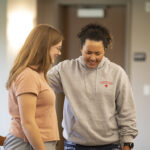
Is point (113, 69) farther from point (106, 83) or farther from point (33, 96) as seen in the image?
point (33, 96)

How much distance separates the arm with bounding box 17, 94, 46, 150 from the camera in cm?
154

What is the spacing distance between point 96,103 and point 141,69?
8.14 ft

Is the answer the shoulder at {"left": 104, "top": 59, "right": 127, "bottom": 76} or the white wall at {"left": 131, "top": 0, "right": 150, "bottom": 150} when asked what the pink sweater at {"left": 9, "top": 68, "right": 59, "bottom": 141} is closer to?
the shoulder at {"left": 104, "top": 59, "right": 127, "bottom": 76}

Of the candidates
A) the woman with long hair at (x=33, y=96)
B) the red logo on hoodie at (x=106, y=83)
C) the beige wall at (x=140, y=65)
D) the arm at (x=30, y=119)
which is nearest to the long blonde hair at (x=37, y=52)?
the woman with long hair at (x=33, y=96)

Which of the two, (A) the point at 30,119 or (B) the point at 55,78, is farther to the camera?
(B) the point at 55,78

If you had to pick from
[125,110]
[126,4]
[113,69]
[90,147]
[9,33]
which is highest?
[126,4]

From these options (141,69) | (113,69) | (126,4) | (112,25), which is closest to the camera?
(113,69)

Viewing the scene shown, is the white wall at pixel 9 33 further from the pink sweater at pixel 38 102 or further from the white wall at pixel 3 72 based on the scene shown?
the pink sweater at pixel 38 102

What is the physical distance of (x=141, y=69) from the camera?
433 centimetres

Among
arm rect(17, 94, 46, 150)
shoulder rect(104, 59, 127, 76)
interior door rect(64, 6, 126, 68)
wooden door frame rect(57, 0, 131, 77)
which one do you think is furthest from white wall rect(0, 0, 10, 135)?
arm rect(17, 94, 46, 150)

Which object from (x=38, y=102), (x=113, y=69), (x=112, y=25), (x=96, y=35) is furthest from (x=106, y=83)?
(x=112, y=25)

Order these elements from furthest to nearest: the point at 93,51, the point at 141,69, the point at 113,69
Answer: the point at 141,69 → the point at 113,69 → the point at 93,51

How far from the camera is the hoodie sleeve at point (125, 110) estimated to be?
6.52 ft

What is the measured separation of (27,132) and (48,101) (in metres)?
0.17
